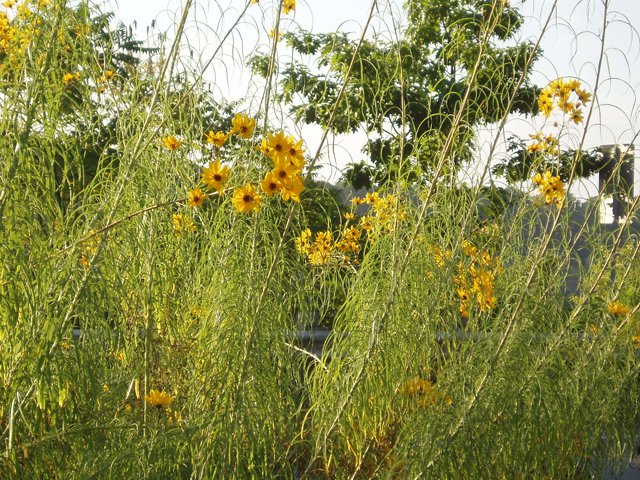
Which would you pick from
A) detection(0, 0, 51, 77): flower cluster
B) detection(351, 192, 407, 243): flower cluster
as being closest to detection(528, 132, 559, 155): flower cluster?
detection(351, 192, 407, 243): flower cluster

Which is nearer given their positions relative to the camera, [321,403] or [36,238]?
[36,238]

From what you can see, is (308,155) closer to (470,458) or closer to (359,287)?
(359,287)

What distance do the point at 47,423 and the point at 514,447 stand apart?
4.14 feet

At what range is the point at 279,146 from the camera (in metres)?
1.16

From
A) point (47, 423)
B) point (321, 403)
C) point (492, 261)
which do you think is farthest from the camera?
point (492, 261)

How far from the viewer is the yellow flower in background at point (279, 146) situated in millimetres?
1152

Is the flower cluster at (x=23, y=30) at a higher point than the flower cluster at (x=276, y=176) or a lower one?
higher

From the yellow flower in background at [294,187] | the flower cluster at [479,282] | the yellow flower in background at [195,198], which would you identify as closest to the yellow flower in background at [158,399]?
the yellow flower in background at [195,198]

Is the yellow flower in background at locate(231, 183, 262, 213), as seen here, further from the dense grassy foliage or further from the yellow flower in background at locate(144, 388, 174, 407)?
the yellow flower in background at locate(144, 388, 174, 407)

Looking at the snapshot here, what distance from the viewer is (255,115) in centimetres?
165

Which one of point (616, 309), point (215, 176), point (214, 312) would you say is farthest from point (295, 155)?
point (616, 309)

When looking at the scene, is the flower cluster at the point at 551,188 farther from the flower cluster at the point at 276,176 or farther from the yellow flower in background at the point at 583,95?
the flower cluster at the point at 276,176

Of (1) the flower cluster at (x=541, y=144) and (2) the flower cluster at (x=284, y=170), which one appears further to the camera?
(1) the flower cluster at (x=541, y=144)

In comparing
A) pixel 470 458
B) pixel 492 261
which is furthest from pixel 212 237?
pixel 492 261
